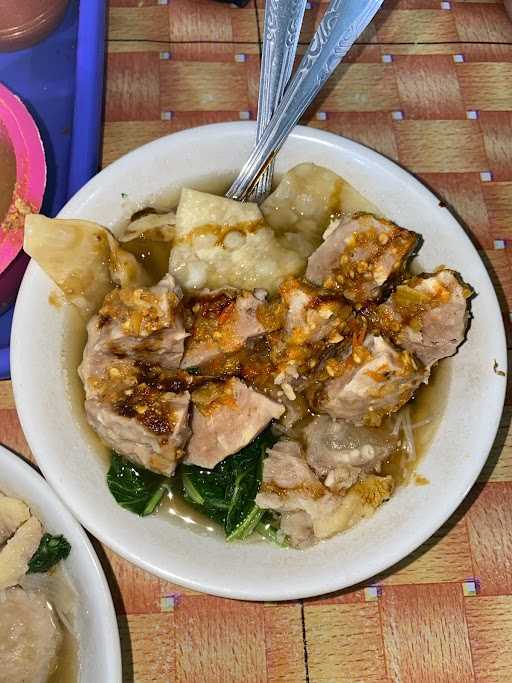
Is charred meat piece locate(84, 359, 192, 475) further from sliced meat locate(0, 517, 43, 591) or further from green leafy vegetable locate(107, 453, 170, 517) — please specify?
sliced meat locate(0, 517, 43, 591)

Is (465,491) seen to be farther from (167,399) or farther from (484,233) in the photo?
(484,233)

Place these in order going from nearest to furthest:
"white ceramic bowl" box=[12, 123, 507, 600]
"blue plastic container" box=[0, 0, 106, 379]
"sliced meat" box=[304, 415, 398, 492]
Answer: "white ceramic bowl" box=[12, 123, 507, 600]
"sliced meat" box=[304, 415, 398, 492]
"blue plastic container" box=[0, 0, 106, 379]

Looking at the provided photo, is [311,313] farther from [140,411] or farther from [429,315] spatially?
[140,411]

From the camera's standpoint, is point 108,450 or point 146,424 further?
point 108,450

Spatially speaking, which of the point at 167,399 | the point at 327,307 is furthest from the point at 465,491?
the point at 167,399

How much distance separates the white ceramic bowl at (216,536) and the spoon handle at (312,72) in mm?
33

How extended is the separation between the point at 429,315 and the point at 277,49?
54 cm

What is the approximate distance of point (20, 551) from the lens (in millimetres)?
1335

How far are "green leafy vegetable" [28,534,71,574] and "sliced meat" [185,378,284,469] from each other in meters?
0.29

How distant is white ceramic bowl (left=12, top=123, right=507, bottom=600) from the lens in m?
1.17

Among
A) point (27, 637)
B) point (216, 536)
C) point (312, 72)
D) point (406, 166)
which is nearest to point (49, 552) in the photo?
point (27, 637)

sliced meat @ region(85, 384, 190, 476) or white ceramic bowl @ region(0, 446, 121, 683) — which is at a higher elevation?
sliced meat @ region(85, 384, 190, 476)

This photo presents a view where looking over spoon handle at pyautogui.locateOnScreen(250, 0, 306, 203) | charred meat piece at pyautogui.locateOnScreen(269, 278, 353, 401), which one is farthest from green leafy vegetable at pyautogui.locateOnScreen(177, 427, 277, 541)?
spoon handle at pyautogui.locateOnScreen(250, 0, 306, 203)

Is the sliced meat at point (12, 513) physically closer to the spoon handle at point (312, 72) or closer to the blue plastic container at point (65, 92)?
the blue plastic container at point (65, 92)
